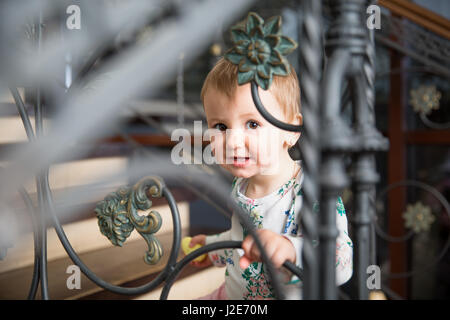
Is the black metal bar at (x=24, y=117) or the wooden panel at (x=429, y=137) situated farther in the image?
the wooden panel at (x=429, y=137)

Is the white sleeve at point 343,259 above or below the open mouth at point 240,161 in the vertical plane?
below

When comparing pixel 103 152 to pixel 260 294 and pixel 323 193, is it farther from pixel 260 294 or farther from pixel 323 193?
pixel 323 193

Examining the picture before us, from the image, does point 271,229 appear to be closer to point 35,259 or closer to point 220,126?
point 220,126

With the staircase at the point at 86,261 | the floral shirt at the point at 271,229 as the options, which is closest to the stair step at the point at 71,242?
the staircase at the point at 86,261

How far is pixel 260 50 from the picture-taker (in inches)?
20.9

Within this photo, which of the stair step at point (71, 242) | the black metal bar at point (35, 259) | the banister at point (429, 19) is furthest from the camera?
the banister at point (429, 19)

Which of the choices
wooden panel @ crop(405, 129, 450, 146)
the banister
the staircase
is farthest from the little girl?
wooden panel @ crop(405, 129, 450, 146)

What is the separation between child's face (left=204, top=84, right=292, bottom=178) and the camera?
→ 24.8 inches

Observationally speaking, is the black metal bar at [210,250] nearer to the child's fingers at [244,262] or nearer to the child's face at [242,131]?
the child's fingers at [244,262]

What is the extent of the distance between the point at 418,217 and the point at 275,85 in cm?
183

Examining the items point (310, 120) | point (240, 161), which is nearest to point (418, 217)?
point (240, 161)

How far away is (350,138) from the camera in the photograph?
50 centimetres

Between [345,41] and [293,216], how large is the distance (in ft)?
1.01

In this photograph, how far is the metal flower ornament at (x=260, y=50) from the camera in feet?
1.71
